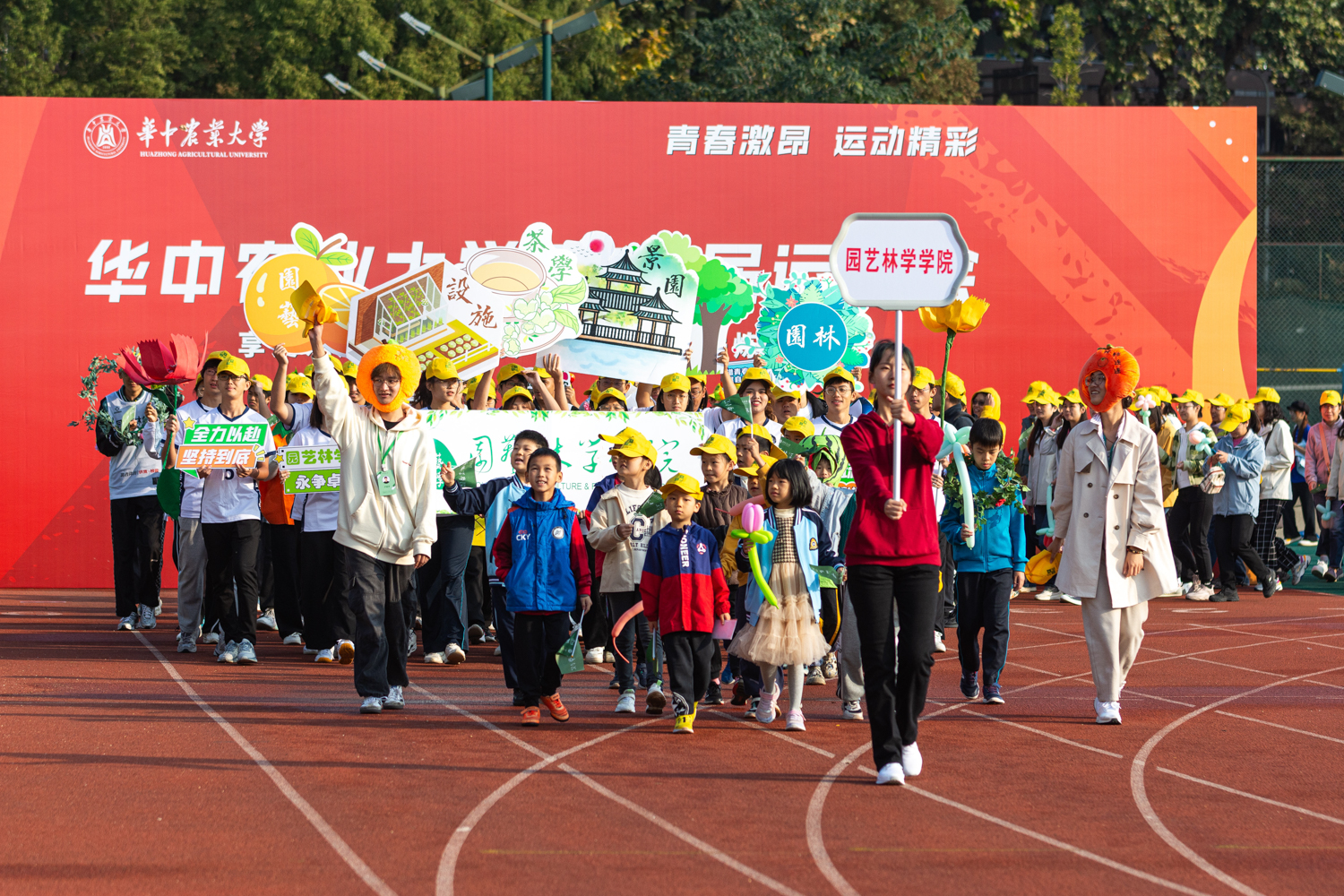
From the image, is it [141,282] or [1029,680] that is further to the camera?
[141,282]

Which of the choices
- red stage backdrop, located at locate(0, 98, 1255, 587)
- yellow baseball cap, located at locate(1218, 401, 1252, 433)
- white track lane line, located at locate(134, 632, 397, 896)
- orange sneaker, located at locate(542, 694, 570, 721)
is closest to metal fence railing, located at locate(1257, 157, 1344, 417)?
red stage backdrop, located at locate(0, 98, 1255, 587)

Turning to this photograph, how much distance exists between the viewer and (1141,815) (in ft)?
21.4

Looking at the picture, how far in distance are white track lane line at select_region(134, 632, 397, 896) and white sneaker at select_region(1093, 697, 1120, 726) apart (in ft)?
14.2

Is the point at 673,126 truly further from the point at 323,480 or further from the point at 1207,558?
the point at 323,480

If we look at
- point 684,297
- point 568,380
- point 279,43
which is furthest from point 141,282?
point 279,43

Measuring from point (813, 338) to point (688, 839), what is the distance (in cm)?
803

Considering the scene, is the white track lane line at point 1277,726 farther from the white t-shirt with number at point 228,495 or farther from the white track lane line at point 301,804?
the white t-shirt with number at point 228,495

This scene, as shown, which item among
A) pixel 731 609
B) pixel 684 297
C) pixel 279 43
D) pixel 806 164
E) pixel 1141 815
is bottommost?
pixel 1141 815

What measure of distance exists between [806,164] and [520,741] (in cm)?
1085

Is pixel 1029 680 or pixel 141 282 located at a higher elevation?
pixel 141 282

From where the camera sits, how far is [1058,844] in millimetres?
6016

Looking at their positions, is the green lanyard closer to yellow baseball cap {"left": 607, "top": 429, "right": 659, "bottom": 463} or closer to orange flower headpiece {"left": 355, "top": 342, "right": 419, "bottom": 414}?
orange flower headpiece {"left": 355, "top": 342, "right": 419, "bottom": 414}

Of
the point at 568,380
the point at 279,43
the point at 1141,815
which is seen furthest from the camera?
the point at 279,43

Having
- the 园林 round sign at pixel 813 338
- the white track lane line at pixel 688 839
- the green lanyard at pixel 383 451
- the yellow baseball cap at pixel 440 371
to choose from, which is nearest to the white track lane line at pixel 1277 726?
the white track lane line at pixel 688 839
